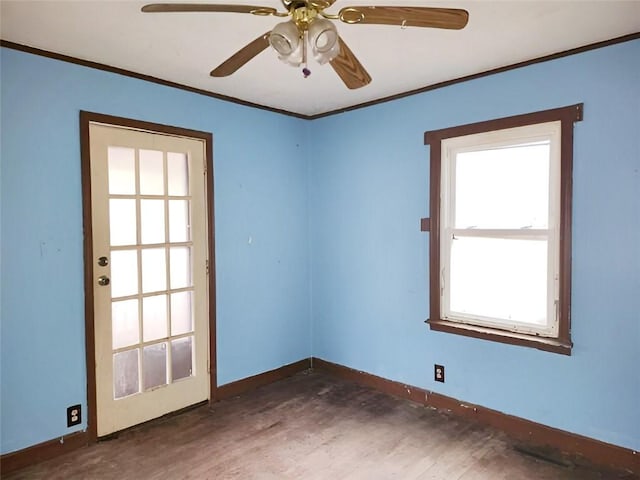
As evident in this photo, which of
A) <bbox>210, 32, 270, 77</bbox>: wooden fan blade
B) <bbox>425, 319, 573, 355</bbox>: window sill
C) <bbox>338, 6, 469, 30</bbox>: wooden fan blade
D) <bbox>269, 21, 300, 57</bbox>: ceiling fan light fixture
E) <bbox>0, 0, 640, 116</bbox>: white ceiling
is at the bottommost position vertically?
<bbox>425, 319, 573, 355</bbox>: window sill

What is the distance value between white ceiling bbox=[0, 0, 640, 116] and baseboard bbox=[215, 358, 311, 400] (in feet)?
7.48

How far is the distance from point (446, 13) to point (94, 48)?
195 cm

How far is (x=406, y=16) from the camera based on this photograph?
5.13 ft

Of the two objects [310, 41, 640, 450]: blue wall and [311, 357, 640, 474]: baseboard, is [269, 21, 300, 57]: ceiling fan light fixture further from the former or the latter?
[311, 357, 640, 474]: baseboard

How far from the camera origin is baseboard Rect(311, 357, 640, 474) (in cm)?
242

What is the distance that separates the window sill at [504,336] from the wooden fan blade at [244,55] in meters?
2.19

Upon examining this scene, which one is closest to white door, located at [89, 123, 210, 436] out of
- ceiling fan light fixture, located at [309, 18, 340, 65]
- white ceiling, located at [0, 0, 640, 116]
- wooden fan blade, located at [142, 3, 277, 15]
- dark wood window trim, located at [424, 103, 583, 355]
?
white ceiling, located at [0, 0, 640, 116]

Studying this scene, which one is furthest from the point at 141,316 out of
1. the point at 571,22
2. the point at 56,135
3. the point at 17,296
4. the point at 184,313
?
the point at 571,22

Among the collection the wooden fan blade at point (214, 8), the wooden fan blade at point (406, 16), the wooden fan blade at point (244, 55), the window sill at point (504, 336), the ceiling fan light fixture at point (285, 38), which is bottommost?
the window sill at point (504, 336)

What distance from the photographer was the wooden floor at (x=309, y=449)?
7.86 feet

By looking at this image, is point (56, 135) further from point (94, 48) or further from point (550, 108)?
point (550, 108)

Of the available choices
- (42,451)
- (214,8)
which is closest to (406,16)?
(214,8)

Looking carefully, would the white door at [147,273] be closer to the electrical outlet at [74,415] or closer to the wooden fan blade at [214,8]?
the electrical outlet at [74,415]

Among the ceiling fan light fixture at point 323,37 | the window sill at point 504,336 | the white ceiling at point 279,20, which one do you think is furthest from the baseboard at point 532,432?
the ceiling fan light fixture at point 323,37
